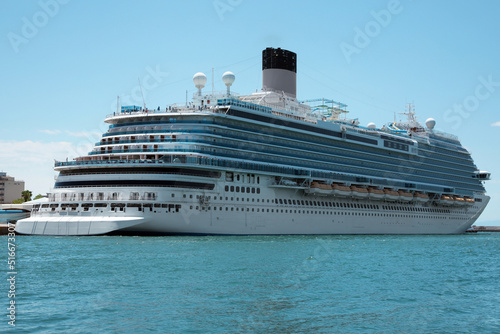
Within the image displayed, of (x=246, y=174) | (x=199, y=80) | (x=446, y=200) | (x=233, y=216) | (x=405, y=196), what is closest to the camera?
(x=233, y=216)

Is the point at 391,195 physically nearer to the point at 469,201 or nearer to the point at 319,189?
the point at 319,189

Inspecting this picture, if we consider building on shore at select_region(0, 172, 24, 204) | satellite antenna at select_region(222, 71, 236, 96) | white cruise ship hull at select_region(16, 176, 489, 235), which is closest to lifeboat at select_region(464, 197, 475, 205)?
white cruise ship hull at select_region(16, 176, 489, 235)

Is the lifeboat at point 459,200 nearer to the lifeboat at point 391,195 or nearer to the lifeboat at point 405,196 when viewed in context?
the lifeboat at point 405,196

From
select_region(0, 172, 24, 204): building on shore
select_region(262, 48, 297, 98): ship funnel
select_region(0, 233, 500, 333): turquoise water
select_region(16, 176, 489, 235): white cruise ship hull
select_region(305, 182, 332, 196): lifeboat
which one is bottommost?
select_region(0, 233, 500, 333): turquoise water

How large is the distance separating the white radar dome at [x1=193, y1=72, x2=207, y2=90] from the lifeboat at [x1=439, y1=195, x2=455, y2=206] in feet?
153

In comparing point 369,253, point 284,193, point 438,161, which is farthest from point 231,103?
point 438,161

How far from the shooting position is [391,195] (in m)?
78.8

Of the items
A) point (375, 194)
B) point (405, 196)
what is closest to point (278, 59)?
point (375, 194)

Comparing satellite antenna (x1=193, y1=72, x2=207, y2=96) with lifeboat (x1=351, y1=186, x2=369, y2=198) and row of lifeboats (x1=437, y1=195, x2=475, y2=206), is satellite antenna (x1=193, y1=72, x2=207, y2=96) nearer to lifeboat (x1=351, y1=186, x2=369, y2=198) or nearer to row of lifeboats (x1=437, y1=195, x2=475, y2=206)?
lifeboat (x1=351, y1=186, x2=369, y2=198)

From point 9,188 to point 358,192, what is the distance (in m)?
131

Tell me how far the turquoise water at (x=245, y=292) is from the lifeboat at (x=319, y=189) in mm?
25379

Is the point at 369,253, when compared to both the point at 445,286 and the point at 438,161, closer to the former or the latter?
the point at 445,286

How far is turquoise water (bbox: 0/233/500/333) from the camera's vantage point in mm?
19125

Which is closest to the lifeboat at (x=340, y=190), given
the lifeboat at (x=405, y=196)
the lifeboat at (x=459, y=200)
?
the lifeboat at (x=405, y=196)
